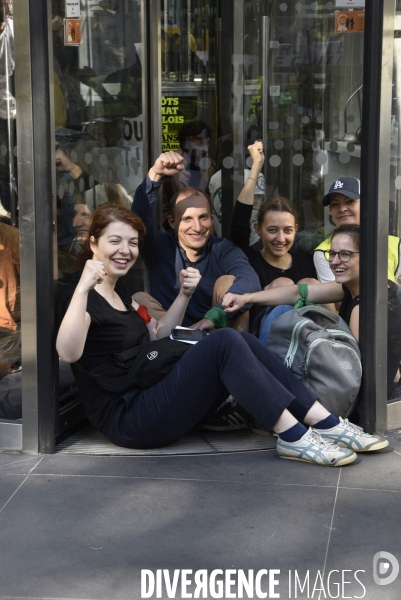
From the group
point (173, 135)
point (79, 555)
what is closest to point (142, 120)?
point (173, 135)

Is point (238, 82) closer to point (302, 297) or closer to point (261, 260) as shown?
point (261, 260)

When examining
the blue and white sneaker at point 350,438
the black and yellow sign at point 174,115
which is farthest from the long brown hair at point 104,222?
the black and yellow sign at point 174,115

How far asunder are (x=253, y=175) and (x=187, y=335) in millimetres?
1391

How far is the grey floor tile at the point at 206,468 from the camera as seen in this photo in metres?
3.83

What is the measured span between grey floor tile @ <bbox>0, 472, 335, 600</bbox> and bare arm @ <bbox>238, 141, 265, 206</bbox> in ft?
6.19

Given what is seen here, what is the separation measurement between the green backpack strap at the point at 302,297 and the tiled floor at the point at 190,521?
30.3 inches

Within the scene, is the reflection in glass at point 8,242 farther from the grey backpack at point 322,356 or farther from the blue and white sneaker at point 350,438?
the blue and white sneaker at point 350,438

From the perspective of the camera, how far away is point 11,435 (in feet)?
13.5

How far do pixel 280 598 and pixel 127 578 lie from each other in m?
0.49

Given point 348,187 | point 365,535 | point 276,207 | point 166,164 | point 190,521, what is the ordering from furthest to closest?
point 276,207
point 348,187
point 166,164
point 190,521
point 365,535

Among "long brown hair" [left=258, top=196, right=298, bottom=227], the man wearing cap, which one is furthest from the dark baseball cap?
"long brown hair" [left=258, top=196, right=298, bottom=227]

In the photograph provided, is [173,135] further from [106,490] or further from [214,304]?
[106,490]

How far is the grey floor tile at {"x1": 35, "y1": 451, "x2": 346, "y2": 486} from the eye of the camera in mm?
3826

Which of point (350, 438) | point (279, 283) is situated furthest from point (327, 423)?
point (279, 283)
